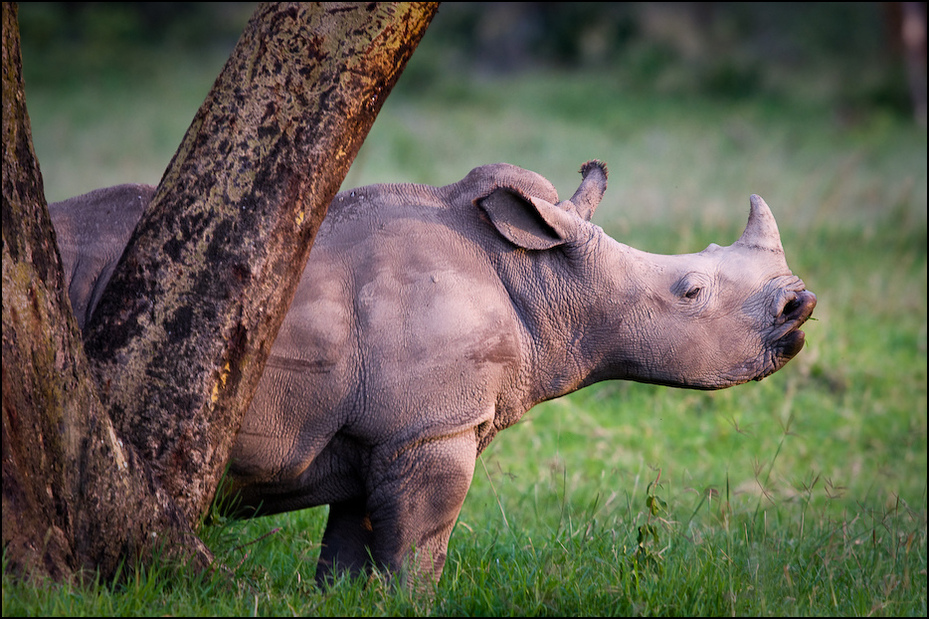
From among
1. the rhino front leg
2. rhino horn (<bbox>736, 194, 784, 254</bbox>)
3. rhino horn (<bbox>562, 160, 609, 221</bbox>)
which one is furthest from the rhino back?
rhino horn (<bbox>736, 194, 784, 254</bbox>)

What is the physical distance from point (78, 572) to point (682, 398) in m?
4.85

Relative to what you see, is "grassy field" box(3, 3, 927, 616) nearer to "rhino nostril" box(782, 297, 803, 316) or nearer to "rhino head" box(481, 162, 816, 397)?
"rhino head" box(481, 162, 816, 397)

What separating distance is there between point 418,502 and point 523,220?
876 millimetres

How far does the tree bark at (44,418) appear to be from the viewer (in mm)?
2443

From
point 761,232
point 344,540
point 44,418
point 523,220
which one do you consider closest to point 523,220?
point 523,220

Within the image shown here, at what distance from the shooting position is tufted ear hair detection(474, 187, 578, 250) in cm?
295

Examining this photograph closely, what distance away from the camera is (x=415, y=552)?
2.87 metres

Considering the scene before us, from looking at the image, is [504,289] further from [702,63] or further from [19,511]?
[702,63]

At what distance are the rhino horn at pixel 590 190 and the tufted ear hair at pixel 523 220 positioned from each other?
27 cm

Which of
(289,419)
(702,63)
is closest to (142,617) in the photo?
(289,419)

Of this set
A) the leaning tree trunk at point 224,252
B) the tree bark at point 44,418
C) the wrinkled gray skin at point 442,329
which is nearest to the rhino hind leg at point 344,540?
the wrinkled gray skin at point 442,329

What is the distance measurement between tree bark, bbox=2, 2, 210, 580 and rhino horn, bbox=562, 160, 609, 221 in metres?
1.57

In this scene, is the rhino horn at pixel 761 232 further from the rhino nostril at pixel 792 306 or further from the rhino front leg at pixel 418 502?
the rhino front leg at pixel 418 502

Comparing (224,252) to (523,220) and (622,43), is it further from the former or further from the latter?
(622,43)
